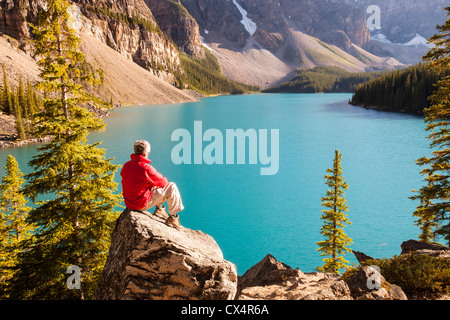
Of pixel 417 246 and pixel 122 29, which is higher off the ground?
pixel 122 29

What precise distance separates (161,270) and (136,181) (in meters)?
2.46

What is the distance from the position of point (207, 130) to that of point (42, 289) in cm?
6413

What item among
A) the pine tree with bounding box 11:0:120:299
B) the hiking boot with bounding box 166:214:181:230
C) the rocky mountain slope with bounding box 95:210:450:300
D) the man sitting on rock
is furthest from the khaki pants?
the pine tree with bounding box 11:0:120:299

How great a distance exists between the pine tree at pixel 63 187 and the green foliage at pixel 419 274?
10.1 meters

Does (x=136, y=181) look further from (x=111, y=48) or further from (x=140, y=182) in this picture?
(x=111, y=48)

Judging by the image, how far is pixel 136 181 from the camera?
780cm

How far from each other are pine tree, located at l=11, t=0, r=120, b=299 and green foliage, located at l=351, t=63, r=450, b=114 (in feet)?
387

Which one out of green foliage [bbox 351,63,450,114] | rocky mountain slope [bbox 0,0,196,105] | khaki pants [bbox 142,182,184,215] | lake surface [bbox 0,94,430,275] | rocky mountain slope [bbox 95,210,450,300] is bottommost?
lake surface [bbox 0,94,430,275]

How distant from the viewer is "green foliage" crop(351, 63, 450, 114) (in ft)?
348

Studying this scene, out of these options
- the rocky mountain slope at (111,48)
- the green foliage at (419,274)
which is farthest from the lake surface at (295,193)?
the rocky mountain slope at (111,48)

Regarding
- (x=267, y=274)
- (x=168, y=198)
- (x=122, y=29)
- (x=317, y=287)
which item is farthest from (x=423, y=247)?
(x=122, y=29)

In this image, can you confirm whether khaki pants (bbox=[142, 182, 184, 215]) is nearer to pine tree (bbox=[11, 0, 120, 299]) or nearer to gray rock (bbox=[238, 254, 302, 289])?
pine tree (bbox=[11, 0, 120, 299])
